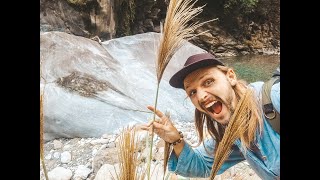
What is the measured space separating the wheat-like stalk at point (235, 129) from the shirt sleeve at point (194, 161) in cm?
10

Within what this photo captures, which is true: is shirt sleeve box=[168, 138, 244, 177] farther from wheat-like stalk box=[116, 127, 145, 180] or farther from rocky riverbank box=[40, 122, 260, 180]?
wheat-like stalk box=[116, 127, 145, 180]

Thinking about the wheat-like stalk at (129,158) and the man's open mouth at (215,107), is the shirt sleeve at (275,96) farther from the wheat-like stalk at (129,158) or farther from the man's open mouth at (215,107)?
the wheat-like stalk at (129,158)

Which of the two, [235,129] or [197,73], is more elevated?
[197,73]

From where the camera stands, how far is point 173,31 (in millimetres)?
2830

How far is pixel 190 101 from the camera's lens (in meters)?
2.88

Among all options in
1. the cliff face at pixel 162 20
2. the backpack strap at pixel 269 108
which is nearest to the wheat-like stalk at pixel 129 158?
the cliff face at pixel 162 20

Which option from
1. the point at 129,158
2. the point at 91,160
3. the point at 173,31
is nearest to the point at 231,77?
the point at 173,31

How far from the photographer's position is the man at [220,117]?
285cm

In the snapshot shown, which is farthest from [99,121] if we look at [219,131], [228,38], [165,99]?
[228,38]

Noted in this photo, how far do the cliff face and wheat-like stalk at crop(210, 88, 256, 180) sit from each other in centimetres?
30

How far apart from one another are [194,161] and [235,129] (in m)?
0.30

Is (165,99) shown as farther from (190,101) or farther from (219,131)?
(219,131)

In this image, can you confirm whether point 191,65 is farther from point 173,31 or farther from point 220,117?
point 220,117

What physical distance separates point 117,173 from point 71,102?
0.44m
